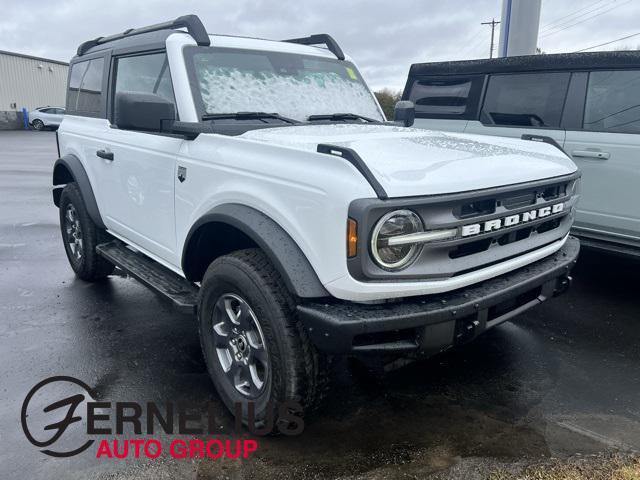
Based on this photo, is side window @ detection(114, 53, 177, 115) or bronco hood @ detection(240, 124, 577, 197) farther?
side window @ detection(114, 53, 177, 115)

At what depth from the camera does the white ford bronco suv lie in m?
2.27

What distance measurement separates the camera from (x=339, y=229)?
2201 mm

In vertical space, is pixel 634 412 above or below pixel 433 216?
below

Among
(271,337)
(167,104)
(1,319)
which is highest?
(167,104)

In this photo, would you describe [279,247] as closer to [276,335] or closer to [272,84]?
[276,335]

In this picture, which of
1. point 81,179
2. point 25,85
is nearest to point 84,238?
point 81,179

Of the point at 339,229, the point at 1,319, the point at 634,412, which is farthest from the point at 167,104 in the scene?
the point at 634,412

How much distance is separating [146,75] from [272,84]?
958 mm

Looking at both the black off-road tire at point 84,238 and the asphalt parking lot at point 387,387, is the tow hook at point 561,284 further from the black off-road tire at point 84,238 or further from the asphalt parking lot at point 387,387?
the black off-road tire at point 84,238

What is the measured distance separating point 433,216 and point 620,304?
132 inches

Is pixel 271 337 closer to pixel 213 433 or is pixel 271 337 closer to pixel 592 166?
pixel 213 433

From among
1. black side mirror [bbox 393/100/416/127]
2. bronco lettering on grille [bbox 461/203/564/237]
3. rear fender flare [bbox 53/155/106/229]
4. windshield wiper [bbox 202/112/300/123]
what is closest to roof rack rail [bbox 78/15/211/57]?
windshield wiper [bbox 202/112/300/123]

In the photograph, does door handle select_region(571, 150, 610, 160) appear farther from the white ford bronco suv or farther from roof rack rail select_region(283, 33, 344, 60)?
roof rack rail select_region(283, 33, 344, 60)

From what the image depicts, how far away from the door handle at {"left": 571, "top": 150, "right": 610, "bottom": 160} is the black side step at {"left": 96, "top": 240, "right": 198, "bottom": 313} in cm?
344
